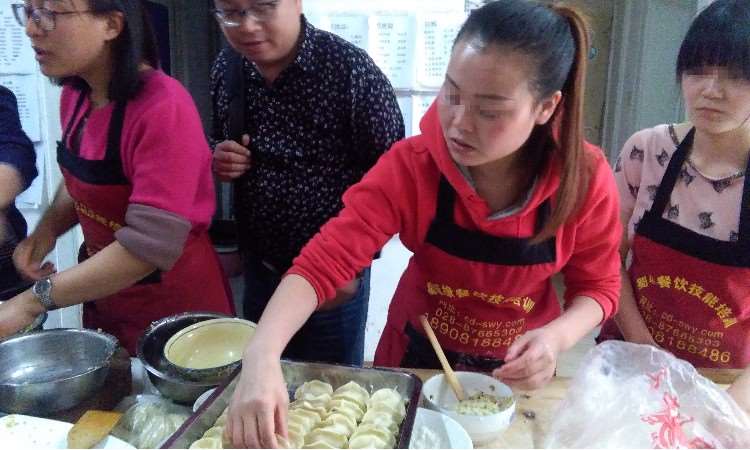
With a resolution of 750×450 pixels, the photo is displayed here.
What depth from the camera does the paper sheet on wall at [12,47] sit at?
2.31m

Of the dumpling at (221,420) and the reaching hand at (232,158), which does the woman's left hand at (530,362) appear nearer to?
the dumpling at (221,420)

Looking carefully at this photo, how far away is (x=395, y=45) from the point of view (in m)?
2.90

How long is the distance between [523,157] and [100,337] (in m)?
0.91

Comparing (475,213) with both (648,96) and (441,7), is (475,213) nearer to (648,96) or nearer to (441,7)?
(441,7)

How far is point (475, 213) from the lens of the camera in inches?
44.4

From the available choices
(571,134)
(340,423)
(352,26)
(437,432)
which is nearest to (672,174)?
(571,134)

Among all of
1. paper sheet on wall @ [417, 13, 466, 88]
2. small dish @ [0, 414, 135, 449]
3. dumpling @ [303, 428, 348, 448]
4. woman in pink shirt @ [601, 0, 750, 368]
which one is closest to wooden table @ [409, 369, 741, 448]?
woman in pink shirt @ [601, 0, 750, 368]

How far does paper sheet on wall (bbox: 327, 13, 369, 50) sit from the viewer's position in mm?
2873

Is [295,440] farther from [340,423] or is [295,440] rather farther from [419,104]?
[419,104]

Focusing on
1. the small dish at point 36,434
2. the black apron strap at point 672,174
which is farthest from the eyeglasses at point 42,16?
the black apron strap at point 672,174

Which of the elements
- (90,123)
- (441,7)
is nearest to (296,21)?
(90,123)

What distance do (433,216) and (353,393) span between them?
1.26ft

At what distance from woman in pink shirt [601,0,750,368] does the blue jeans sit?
2.39 ft

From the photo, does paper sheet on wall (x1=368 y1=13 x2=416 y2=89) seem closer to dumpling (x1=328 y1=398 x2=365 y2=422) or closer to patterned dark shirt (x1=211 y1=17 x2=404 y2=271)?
patterned dark shirt (x1=211 y1=17 x2=404 y2=271)
